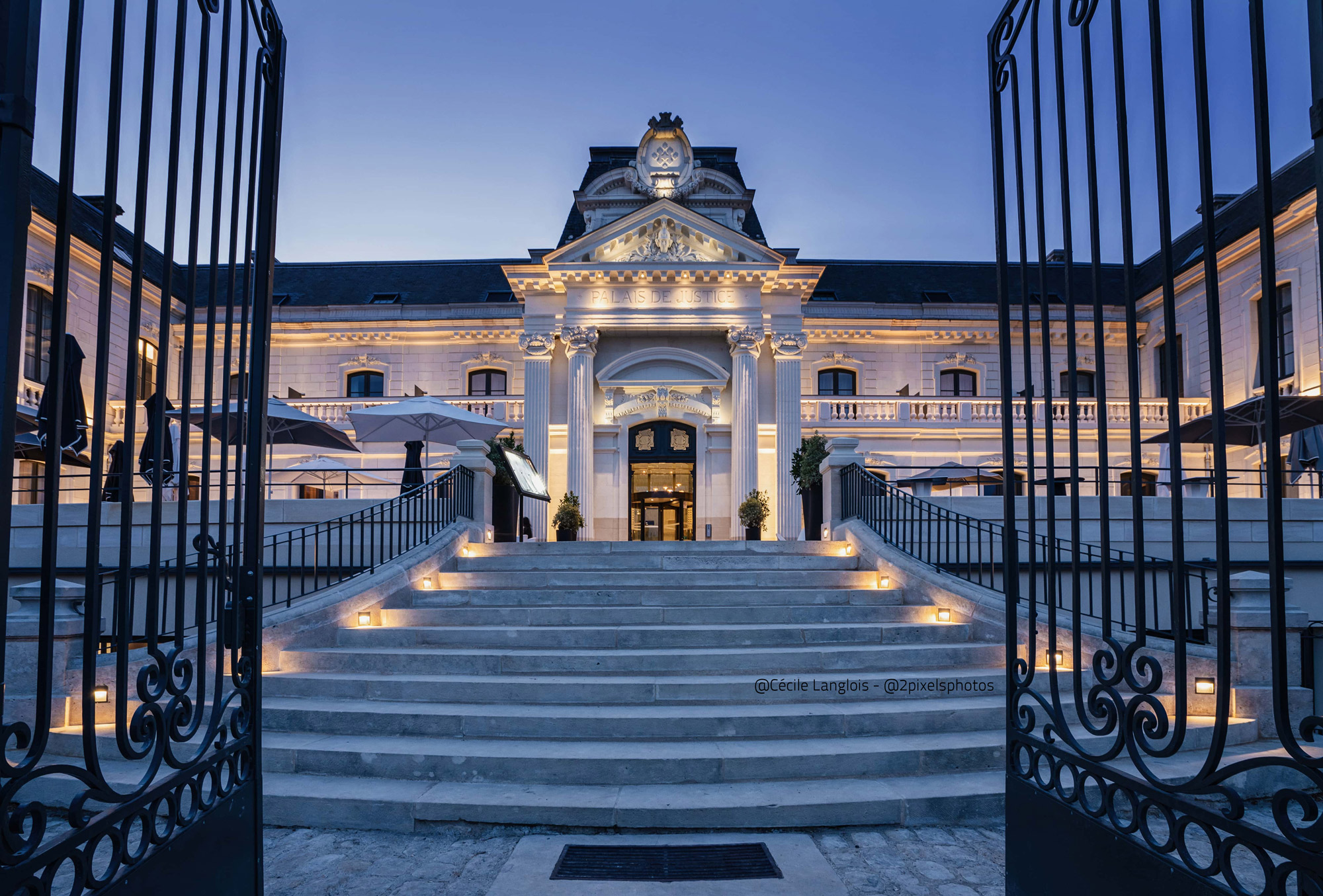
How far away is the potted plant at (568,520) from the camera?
22.1 m

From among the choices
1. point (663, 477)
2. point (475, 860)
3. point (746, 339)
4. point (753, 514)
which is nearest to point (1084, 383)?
point (746, 339)

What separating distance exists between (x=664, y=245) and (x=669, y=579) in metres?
17.2

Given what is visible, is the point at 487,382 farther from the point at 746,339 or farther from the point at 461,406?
the point at 746,339

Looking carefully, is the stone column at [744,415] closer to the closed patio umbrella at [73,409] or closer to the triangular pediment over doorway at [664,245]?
the triangular pediment over doorway at [664,245]

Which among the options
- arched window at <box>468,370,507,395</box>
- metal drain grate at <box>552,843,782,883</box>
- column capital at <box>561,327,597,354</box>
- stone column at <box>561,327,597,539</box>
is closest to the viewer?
metal drain grate at <box>552,843,782,883</box>

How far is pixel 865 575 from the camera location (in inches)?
427

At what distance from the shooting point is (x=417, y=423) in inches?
679

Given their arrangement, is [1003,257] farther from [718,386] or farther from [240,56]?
[718,386]

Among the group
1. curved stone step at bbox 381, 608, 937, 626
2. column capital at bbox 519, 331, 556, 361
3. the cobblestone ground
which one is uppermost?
column capital at bbox 519, 331, 556, 361

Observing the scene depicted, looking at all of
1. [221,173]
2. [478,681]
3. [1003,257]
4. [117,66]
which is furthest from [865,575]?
[117,66]

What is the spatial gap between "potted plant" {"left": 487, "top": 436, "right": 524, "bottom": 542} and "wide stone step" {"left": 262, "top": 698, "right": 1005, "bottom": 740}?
22.4 ft

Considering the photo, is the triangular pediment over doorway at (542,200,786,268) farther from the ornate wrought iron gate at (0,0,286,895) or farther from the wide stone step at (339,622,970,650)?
the ornate wrought iron gate at (0,0,286,895)

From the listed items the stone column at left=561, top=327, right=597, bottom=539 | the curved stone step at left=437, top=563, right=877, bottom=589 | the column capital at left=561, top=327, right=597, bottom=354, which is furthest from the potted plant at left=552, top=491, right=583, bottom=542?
the curved stone step at left=437, top=563, right=877, bottom=589

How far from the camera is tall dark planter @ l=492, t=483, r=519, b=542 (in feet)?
48.1
